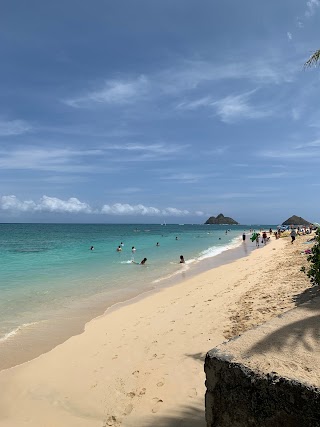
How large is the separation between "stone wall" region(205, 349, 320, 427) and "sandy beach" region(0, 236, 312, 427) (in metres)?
1.36

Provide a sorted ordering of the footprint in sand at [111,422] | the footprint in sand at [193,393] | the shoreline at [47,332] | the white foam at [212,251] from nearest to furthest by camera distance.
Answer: the footprint in sand at [111,422], the footprint in sand at [193,393], the shoreline at [47,332], the white foam at [212,251]

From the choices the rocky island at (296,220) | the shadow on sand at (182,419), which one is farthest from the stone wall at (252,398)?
the rocky island at (296,220)

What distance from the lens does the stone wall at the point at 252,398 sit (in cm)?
244

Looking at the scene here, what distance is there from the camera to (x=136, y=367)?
237 inches

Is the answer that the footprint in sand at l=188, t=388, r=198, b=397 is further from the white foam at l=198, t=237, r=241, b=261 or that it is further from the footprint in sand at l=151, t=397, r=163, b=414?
the white foam at l=198, t=237, r=241, b=261

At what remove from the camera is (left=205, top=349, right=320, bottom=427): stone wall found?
2.44 metres

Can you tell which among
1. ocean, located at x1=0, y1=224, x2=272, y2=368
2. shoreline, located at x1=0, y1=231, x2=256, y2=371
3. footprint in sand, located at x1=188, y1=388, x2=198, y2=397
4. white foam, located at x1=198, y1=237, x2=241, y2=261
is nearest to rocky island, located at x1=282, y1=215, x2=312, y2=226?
white foam, located at x1=198, y1=237, x2=241, y2=261

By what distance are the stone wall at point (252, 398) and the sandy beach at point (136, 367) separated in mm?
1357

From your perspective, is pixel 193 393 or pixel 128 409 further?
pixel 193 393

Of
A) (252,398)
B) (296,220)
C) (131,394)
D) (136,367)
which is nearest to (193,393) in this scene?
(131,394)

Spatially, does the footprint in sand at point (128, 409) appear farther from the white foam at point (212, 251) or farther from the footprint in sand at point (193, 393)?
the white foam at point (212, 251)

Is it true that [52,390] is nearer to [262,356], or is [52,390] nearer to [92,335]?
[92,335]

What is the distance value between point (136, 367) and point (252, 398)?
12.3 ft

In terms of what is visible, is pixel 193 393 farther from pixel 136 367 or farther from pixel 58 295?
pixel 58 295
